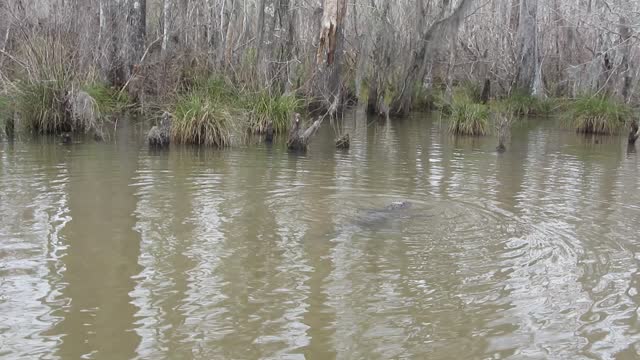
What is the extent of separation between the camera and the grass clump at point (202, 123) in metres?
12.8

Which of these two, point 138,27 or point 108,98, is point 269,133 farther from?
point 138,27

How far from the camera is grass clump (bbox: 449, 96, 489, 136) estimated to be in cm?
1689

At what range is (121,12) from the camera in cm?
1859

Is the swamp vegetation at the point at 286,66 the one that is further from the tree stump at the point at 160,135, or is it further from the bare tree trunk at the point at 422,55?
the tree stump at the point at 160,135

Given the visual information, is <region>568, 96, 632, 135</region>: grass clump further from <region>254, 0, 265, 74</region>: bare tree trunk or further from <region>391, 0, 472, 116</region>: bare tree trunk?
<region>254, 0, 265, 74</region>: bare tree trunk

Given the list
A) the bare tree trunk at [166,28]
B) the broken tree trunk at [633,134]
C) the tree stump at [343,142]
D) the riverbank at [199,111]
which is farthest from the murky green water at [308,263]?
the bare tree trunk at [166,28]

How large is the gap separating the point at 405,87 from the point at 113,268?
16.6 metres

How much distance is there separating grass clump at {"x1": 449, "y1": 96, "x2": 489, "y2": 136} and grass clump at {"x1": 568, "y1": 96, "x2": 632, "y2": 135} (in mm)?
2720

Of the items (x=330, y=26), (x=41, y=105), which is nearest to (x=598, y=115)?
(x=330, y=26)

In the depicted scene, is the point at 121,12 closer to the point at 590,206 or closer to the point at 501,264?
the point at 590,206

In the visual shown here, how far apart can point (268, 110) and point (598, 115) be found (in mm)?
8621

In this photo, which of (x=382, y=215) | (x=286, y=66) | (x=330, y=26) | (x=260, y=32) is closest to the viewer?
(x=382, y=215)

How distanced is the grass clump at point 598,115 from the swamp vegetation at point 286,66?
0.04 meters

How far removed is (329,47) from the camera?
56.8ft
